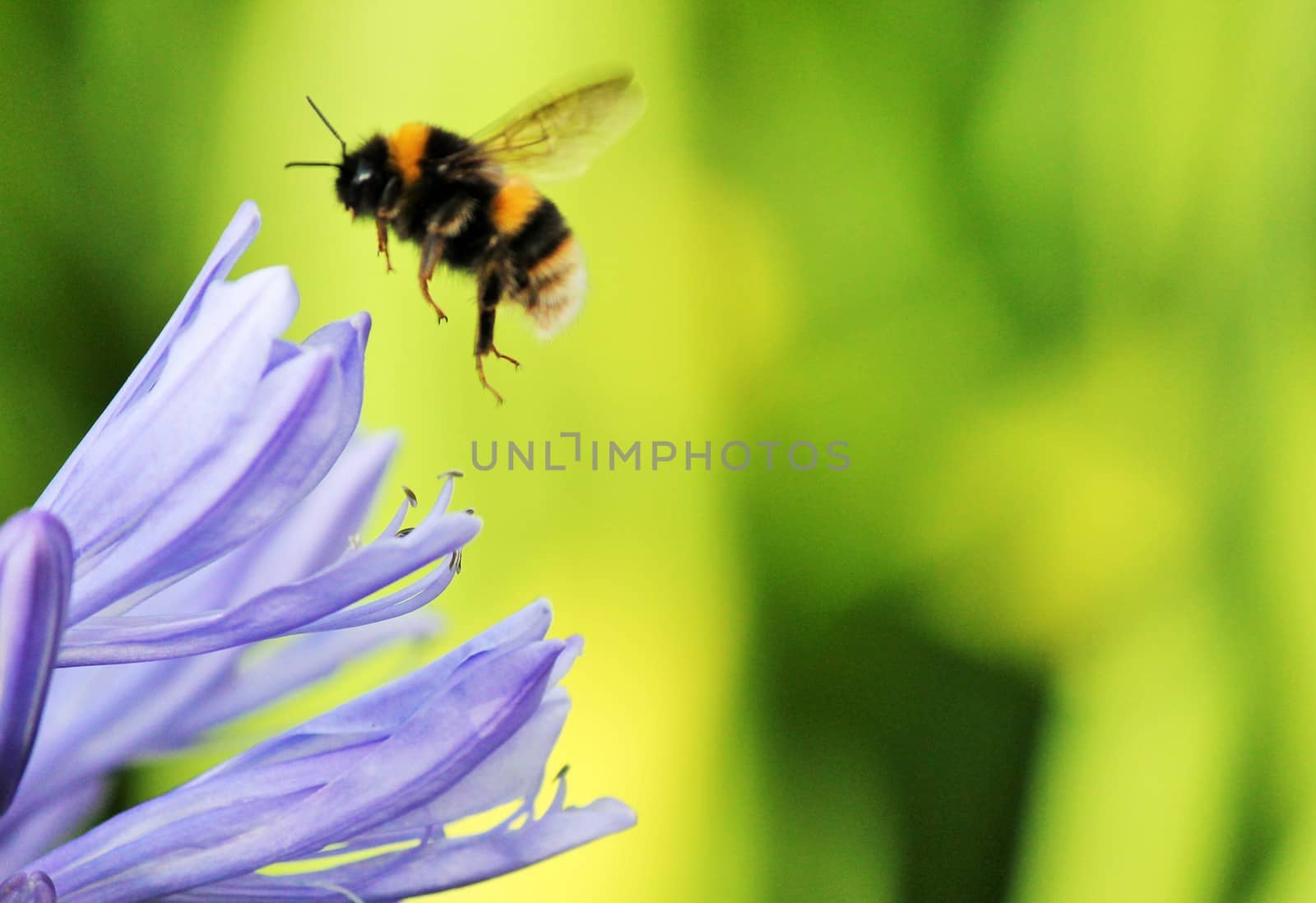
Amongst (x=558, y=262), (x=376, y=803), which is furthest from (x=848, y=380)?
(x=376, y=803)

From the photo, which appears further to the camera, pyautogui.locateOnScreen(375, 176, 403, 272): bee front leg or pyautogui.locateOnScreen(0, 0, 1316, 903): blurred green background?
pyautogui.locateOnScreen(0, 0, 1316, 903): blurred green background

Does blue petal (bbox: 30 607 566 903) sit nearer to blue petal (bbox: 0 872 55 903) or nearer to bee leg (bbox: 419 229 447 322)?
blue petal (bbox: 0 872 55 903)

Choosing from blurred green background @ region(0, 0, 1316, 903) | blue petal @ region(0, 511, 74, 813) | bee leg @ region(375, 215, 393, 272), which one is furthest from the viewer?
blurred green background @ region(0, 0, 1316, 903)

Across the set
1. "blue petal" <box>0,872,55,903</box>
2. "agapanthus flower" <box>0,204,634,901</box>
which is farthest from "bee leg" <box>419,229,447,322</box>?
"blue petal" <box>0,872,55,903</box>

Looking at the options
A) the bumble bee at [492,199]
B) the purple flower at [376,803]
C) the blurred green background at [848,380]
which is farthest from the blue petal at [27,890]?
the blurred green background at [848,380]

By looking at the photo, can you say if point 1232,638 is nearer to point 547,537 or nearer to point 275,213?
point 547,537

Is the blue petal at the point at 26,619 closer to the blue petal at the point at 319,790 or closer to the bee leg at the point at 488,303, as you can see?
the blue petal at the point at 319,790

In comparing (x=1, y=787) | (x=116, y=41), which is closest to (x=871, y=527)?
(x=116, y=41)
